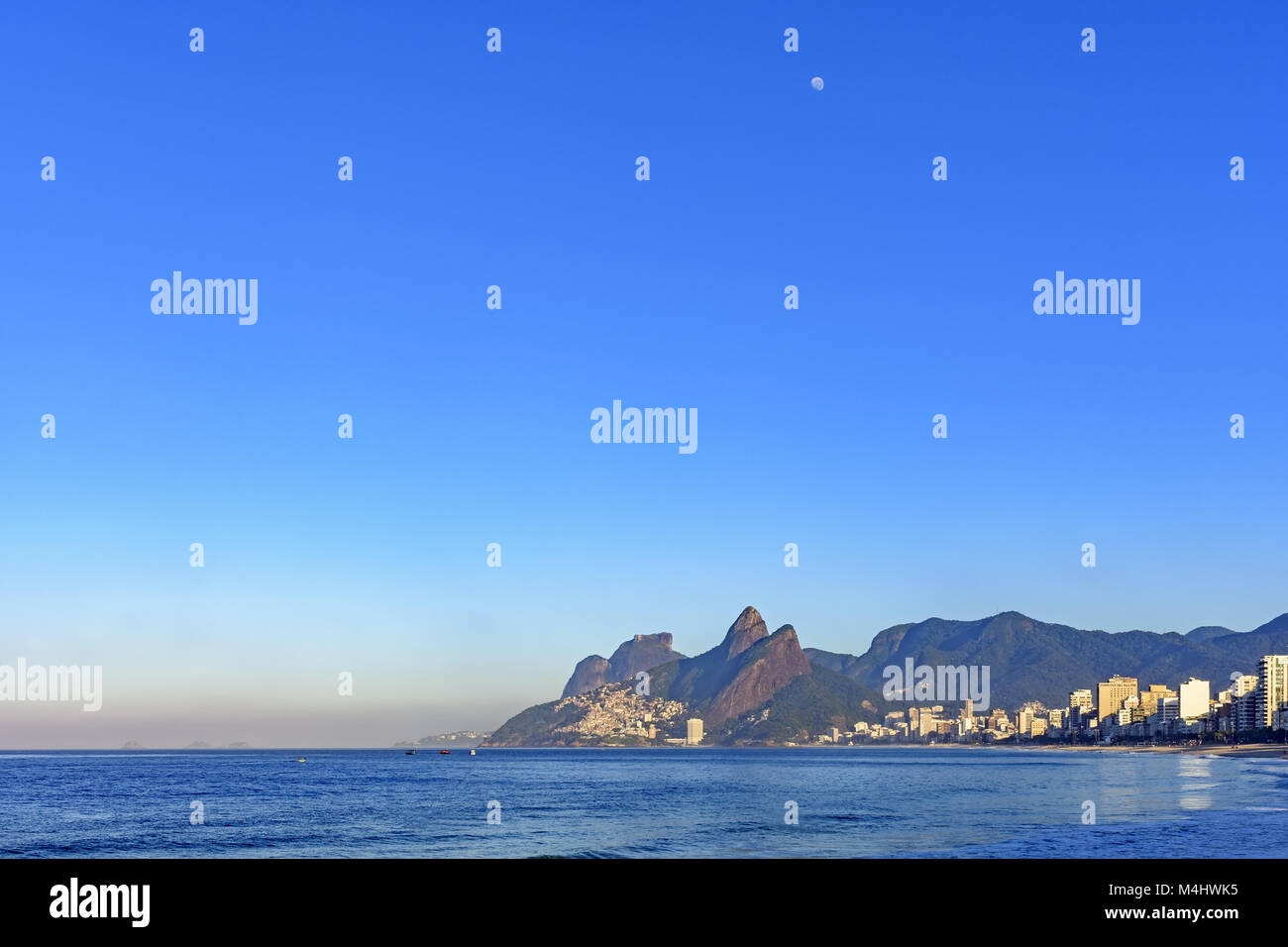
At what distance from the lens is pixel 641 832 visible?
58875 millimetres

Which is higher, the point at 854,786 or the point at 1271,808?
the point at 1271,808

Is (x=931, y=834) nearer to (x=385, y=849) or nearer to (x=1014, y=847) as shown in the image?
(x=1014, y=847)

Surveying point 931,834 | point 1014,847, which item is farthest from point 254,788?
point 1014,847

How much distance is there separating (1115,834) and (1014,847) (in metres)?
8.55
